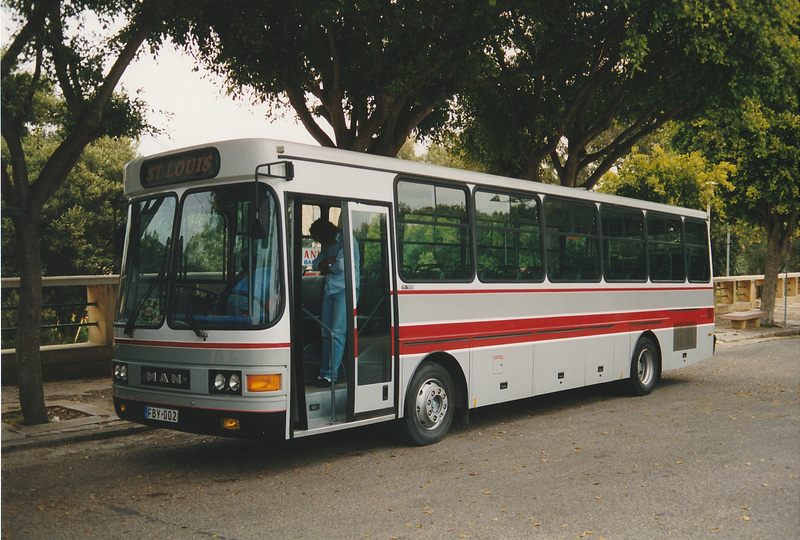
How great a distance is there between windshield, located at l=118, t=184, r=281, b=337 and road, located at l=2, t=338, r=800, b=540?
59.9 inches

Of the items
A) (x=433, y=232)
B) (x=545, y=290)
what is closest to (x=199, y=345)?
(x=433, y=232)

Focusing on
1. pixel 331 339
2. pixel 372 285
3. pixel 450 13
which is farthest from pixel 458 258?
pixel 450 13

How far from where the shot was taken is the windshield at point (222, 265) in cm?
732

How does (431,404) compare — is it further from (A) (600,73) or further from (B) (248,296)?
(A) (600,73)

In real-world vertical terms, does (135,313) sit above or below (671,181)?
below

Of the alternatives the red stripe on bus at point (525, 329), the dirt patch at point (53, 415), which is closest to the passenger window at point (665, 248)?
the red stripe on bus at point (525, 329)

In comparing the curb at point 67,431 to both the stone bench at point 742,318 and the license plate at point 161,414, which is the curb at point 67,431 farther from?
the stone bench at point 742,318

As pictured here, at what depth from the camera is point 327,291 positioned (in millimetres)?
8234

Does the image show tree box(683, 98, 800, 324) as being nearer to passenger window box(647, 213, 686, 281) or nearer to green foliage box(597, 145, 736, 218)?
green foliage box(597, 145, 736, 218)

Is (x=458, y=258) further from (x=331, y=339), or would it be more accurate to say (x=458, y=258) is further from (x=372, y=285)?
(x=331, y=339)

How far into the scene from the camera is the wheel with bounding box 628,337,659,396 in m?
13.1

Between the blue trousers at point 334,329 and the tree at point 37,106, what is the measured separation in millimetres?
3685

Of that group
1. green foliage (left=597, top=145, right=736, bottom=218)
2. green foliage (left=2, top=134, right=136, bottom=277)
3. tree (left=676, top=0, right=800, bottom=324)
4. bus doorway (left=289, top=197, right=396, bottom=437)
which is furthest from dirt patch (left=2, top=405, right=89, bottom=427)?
green foliage (left=597, top=145, right=736, bottom=218)

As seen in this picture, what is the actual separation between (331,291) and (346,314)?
0.29 meters
